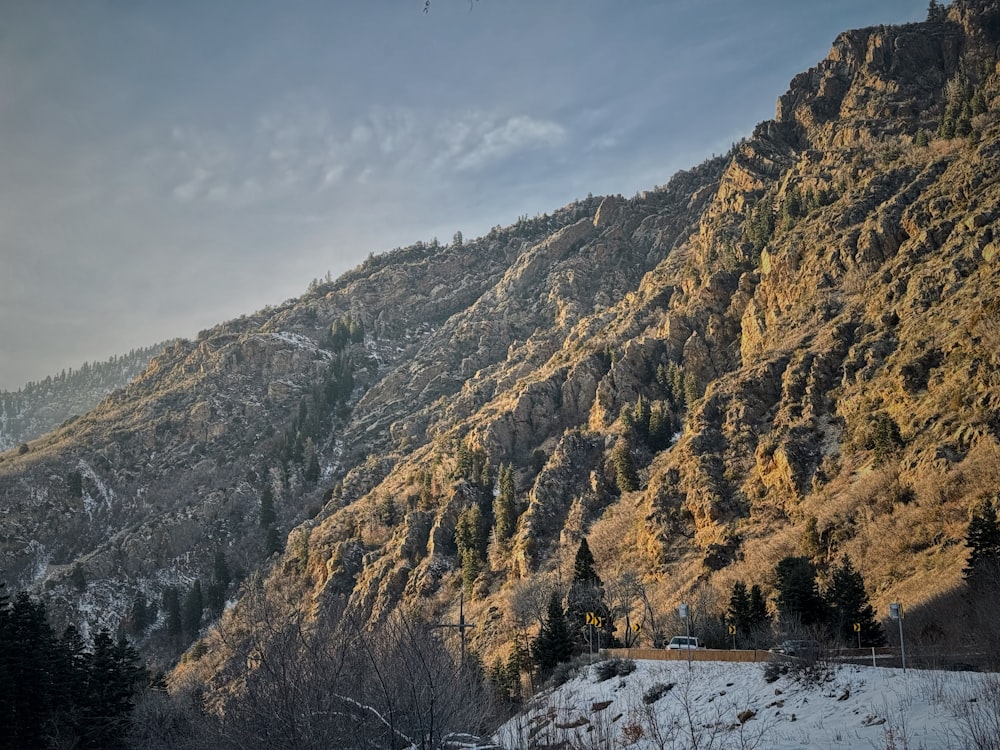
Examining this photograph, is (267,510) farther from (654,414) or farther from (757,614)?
(757,614)

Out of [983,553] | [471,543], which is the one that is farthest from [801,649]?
[471,543]

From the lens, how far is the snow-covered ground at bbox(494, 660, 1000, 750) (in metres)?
14.4

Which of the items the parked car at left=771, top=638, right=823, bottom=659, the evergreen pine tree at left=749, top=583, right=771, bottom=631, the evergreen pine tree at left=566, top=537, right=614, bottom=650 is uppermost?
the parked car at left=771, top=638, right=823, bottom=659

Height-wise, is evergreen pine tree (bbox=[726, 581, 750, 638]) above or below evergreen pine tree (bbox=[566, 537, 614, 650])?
above

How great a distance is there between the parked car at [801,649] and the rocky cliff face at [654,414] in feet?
45.8

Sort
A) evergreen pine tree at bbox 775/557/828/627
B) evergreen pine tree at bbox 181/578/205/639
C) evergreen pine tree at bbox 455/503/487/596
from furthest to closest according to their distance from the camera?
evergreen pine tree at bbox 181/578/205/639 → evergreen pine tree at bbox 455/503/487/596 → evergreen pine tree at bbox 775/557/828/627

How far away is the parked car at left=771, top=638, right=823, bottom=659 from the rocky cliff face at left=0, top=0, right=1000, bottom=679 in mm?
13964

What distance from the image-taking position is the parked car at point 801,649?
862 inches

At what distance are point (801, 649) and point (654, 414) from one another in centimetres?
6090

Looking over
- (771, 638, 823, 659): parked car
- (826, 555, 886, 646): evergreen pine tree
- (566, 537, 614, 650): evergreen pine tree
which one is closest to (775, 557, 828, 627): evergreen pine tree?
(826, 555, 886, 646): evergreen pine tree

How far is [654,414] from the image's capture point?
82.9 m

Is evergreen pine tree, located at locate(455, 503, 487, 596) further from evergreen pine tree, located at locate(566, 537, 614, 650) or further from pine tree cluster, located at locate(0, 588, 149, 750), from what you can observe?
pine tree cluster, located at locate(0, 588, 149, 750)

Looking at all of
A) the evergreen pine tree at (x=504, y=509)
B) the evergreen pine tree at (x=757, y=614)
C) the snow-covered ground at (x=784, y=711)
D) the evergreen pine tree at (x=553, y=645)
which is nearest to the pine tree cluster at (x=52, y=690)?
the snow-covered ground at (x=784, y=711)

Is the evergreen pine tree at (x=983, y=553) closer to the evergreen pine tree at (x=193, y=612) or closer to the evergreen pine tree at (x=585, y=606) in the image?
the evergreen pine tree at (x=585, y=606)
